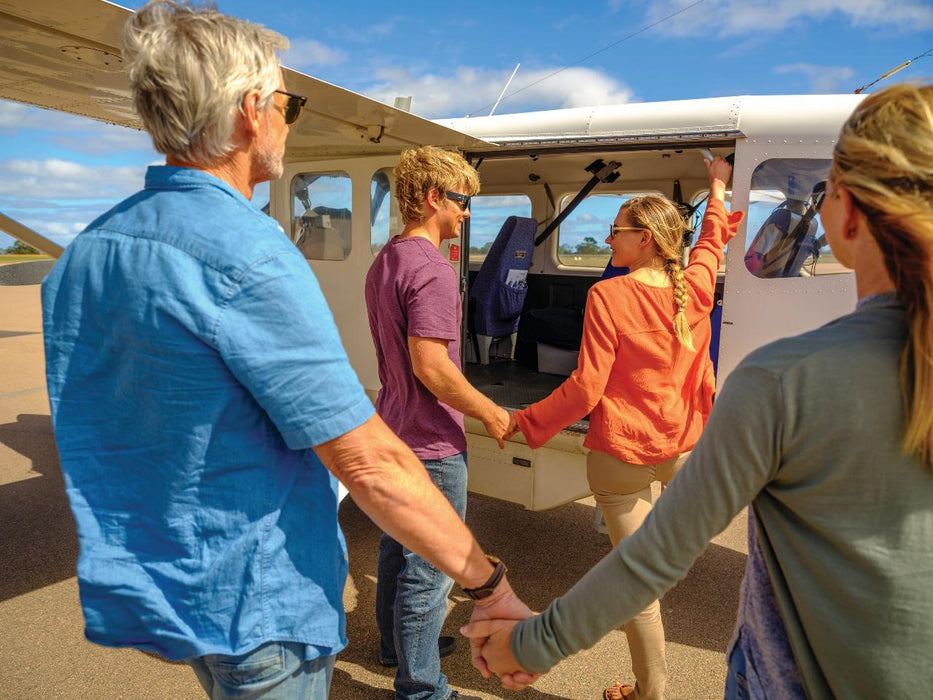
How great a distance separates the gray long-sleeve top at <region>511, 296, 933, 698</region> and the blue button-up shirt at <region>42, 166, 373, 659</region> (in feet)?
2.27

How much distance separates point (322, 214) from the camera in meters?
5.28

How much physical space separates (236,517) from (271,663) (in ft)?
1.01

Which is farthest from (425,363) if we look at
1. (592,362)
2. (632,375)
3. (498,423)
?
(632,375)

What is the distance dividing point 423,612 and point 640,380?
1280 mm

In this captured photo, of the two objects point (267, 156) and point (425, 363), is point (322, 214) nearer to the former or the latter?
point (425, 363)

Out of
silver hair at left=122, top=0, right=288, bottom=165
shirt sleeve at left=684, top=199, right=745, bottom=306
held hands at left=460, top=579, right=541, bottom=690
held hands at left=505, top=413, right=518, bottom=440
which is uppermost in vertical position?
silver hair at left=122, top=0, right=288, bottom=165

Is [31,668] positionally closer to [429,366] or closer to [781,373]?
[429,366]

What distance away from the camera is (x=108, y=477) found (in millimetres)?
1255

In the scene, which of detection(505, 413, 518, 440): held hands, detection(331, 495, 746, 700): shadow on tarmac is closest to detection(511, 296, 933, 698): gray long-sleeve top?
detection(505, 413, 518, 440): held hands

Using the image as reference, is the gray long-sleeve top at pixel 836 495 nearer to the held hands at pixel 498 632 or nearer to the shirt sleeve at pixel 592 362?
the held hands at pixel 498 632

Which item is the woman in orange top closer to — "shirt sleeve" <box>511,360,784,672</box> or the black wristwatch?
the black wristwatch

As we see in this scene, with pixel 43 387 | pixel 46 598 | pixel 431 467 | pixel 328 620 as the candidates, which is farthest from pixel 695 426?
pixel 43 387

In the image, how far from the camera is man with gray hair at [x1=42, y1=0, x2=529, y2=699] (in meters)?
1.16

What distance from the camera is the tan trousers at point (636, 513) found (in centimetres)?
266
